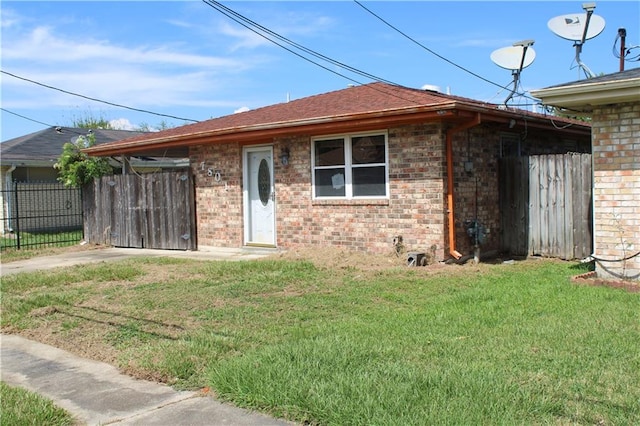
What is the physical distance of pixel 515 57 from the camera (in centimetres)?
1197

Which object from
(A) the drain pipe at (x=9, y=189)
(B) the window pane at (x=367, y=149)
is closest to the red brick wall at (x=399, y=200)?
(B) the window pane at (x=367, y=149)

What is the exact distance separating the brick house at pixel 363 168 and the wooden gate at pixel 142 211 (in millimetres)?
387

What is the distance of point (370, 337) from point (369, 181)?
6.07 m

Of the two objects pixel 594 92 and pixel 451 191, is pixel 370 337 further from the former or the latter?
pixel 451 191

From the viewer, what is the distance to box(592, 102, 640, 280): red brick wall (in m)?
8.32

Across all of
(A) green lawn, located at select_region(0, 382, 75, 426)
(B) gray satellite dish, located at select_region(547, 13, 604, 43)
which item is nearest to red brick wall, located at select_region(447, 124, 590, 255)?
(B) gray satellite dish, located at select_region(547, 13, 604, 43)

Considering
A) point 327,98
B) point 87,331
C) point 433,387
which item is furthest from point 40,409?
point 327,98

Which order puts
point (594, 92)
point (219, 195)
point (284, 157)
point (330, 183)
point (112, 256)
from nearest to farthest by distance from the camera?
point (594, 92), point (330, 183), point (284, 157), point (112, 256), point (219, 195)

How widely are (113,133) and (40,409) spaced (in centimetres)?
2607

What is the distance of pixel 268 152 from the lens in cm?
1333

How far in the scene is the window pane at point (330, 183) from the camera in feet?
39.1

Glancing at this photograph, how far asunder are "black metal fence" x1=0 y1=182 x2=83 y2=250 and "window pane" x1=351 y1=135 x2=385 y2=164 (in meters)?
11.6

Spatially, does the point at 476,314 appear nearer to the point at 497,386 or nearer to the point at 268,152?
the point at 497,386

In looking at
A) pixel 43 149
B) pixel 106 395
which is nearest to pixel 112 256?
pixel 106 395
